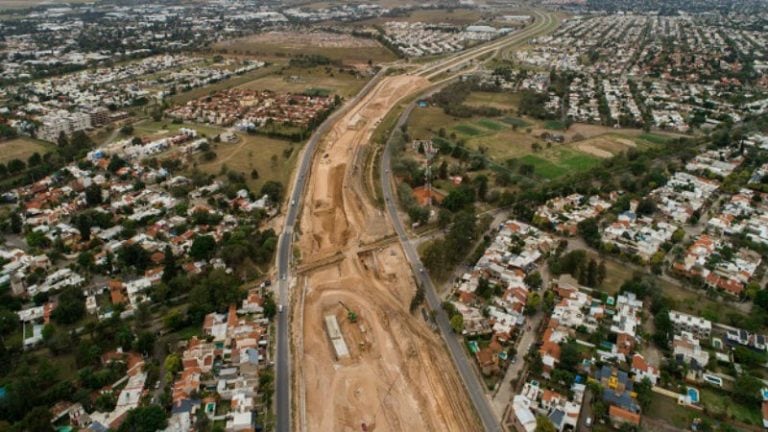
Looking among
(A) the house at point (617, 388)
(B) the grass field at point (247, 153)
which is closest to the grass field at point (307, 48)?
(B) the grass field at point (247, 153)

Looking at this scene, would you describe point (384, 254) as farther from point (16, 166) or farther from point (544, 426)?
point (16, 166)

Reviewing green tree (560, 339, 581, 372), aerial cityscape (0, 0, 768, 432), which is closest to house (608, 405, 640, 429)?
aerial cityscape (0, 0, 768, 432)

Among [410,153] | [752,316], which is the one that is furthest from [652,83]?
[752,316]

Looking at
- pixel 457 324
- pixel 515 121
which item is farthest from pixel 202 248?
pixel 515 121

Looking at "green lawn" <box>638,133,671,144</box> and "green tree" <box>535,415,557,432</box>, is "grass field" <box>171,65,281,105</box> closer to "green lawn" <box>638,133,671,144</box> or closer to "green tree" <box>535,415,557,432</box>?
"green lawn" <box>638,133,671,144</box>

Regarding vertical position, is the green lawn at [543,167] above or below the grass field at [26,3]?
above

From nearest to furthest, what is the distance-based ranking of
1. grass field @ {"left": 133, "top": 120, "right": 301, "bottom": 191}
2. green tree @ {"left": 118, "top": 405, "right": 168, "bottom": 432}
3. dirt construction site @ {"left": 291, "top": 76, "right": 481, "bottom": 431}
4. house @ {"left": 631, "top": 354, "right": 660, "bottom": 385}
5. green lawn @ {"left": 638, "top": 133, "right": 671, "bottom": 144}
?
green tree @ {"left": 118, "top": 405, "right": 168, "bottom": 432} → dirt construction site @ {"left": 291, "top": 76, "right": 481, "bottom": 431} → house @ {"left": 631, "top": 354, "right": 660, "bottom": 385} → grass field @ {"left": 133, "top": 120, "right": 301, "bottom": 191} → green lawn @ {"left": 638, "top": 133, "right": 671, "bottom": 144}

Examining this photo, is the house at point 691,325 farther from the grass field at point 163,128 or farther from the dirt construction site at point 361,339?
the grass field at point 163,128
